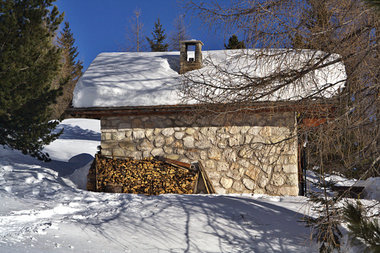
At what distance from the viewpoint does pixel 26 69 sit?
30.9 feet

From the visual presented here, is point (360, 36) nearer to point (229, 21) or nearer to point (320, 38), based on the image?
point (320, 38)

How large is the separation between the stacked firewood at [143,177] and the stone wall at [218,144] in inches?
12.3

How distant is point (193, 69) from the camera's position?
8.88 m

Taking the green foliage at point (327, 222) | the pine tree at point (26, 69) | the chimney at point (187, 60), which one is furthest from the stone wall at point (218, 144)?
the green foliage at point (327, 222)

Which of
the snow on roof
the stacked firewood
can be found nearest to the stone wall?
the stacked firewood

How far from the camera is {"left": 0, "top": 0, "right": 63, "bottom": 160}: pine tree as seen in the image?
8.97 metres

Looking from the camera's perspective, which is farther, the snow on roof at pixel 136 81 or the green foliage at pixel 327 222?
the snow on roof at pixel 136 81

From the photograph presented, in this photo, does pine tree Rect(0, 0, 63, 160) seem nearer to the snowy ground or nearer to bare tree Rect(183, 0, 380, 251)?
the snowy ground

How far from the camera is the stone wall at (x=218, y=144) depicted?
7923 millimetres

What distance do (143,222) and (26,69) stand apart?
6.32m

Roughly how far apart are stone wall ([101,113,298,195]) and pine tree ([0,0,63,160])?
2.83 metres

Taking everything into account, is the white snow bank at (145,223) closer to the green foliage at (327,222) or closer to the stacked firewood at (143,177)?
the green foliage at (327,222)

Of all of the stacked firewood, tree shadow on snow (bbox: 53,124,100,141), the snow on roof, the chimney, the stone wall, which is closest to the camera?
the stacked firewood

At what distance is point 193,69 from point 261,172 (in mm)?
3048
